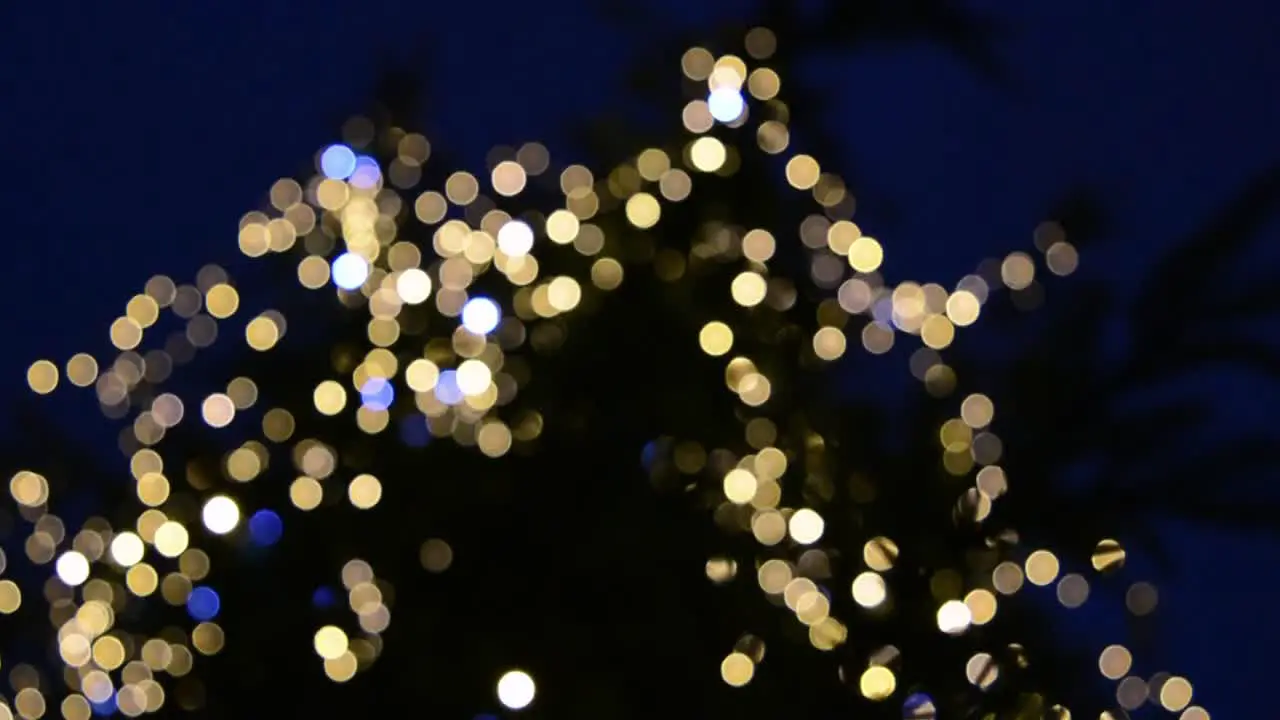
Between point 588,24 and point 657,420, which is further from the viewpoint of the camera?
point 588,24

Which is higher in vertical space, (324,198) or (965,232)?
(965,232)

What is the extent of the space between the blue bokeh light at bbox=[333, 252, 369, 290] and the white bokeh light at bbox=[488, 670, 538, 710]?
0.33m

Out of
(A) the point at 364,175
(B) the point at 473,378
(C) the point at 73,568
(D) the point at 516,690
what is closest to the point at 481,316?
(B) the point at 473,378

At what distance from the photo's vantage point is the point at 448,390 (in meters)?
0.98

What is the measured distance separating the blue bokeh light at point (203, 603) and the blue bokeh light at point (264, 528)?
0.17ft

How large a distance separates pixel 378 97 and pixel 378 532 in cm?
36

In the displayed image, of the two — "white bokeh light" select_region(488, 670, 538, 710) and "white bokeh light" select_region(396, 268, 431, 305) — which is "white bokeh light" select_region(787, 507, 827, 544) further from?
"white bokeh light" select_region(396, 268, 431, 305)

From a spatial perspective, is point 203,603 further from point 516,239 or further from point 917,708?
point 917,708

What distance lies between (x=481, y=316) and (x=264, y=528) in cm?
23

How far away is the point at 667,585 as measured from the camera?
0.96 meters

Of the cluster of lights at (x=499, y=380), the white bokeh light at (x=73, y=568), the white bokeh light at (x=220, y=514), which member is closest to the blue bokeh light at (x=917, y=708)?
the cluster of lights at (x=499, y=380)

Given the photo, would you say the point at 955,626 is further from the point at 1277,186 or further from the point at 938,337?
the point at 1277,186

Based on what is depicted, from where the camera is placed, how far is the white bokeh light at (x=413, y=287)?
1.02 metres

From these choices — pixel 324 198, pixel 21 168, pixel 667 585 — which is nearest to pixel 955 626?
pixel 667 585
